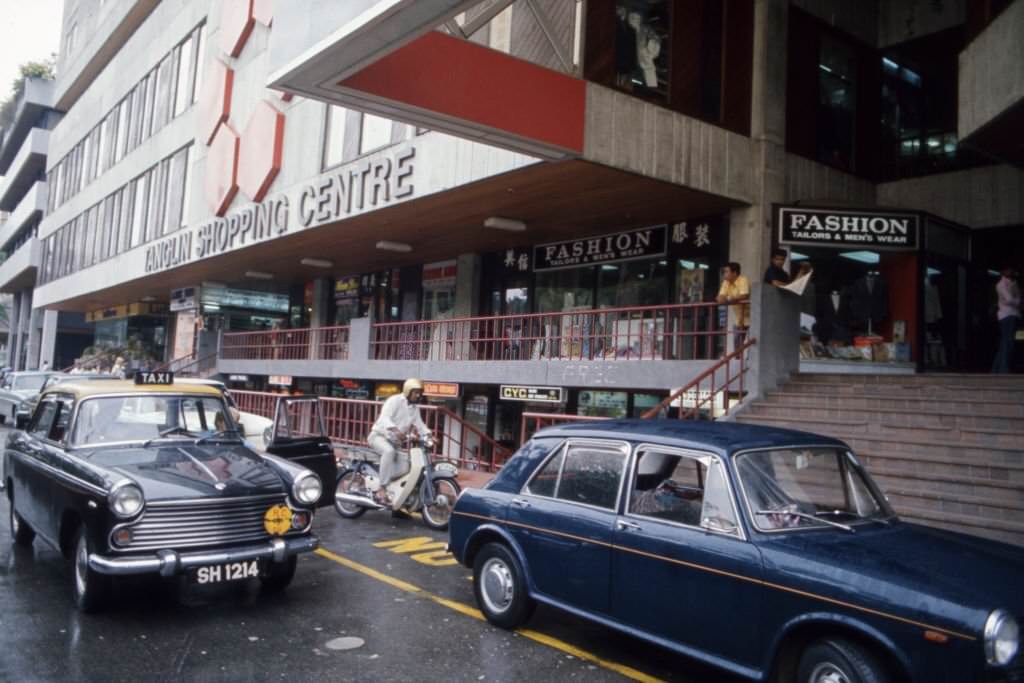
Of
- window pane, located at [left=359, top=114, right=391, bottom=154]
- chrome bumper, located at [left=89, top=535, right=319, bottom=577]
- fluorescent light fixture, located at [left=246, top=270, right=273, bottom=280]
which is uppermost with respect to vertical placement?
window pane, located at [left=359, top=114, right=391, bottom=154]

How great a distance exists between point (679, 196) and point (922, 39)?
764cm

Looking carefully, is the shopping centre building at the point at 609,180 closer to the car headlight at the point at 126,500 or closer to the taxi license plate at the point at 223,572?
the car headlight at the point at 126,500

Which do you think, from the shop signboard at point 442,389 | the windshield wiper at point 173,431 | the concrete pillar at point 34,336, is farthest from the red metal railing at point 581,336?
the concrete pillar at point 34,336

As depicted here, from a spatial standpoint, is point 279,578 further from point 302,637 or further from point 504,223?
point 504,223

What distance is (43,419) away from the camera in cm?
758

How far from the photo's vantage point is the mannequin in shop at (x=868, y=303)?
13773 mm

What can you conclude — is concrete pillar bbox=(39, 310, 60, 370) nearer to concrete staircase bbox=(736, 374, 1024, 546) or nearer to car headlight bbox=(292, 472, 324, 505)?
car headlight bbox=(292, 472, 324, 505)

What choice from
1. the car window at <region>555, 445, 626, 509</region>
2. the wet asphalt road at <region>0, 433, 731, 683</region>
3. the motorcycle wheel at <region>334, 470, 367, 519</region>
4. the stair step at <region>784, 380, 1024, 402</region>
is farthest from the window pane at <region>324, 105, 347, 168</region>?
the car window at <region>555, 445, 626, 509</region>

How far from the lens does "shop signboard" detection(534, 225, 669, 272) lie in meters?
15.2

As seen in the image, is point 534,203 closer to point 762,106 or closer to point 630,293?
point 630,293

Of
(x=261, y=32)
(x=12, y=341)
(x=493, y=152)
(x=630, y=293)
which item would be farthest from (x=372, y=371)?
(x=12, y=341)

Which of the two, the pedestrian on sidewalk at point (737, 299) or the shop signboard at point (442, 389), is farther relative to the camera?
the shop signboard at point (442, 389)

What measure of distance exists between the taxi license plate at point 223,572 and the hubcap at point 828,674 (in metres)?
4.03

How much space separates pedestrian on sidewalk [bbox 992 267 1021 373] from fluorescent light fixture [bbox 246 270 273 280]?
65.5 ft
